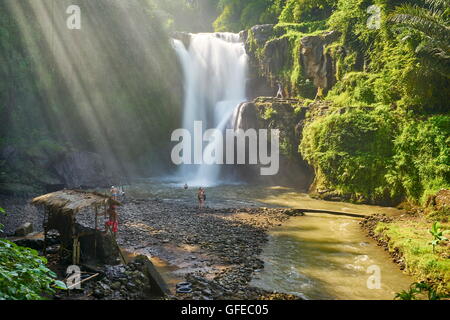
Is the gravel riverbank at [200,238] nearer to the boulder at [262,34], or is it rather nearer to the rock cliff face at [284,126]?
the rock cliff face at [284,126]

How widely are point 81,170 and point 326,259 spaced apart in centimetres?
2273

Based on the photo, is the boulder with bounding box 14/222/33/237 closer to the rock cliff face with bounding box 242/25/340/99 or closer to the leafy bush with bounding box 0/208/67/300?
the leafy bush with bounding box 0/208/67/300

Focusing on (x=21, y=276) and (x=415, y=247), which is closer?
(x=21, y=276)

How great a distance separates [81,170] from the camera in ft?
91.0

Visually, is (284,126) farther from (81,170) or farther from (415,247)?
(415,247)

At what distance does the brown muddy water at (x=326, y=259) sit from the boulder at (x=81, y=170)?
11.0 meters

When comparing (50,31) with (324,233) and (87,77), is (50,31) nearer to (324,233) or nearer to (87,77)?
(87,77)

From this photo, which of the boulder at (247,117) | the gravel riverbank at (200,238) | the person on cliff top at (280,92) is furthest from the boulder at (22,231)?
the person on cliff top at (280,92)

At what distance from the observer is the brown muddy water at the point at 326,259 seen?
30.6 feet

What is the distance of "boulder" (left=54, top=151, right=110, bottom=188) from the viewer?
87.1 feet

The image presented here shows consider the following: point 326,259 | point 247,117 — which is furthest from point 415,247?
point 247,117
